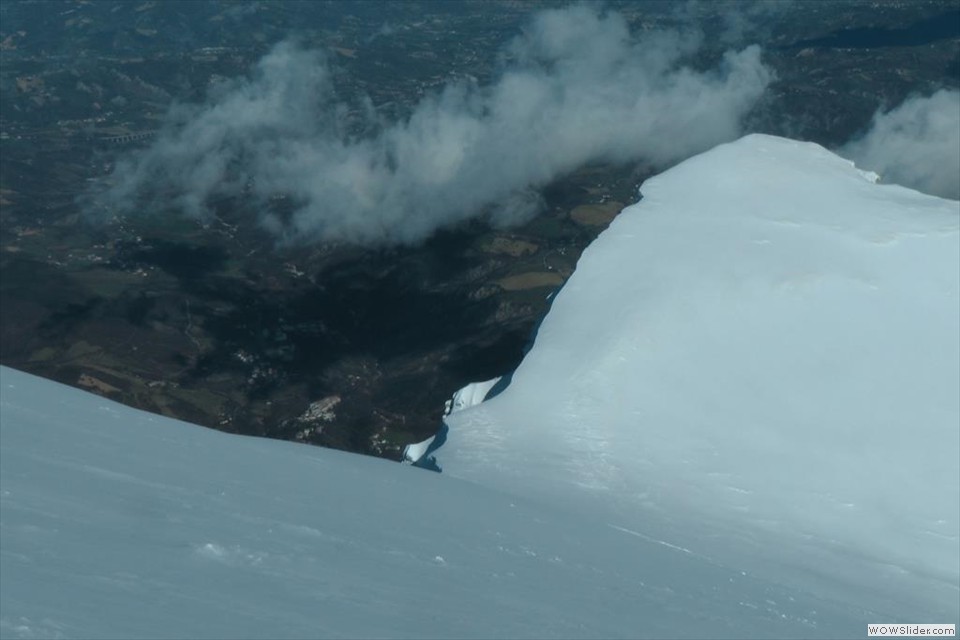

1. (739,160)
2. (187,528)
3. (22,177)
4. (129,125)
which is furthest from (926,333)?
(129,125)

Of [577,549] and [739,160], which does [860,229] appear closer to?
[739,160]

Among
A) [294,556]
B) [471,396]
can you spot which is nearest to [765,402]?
[471,396]

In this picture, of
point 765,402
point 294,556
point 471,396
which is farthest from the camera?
point 471,396

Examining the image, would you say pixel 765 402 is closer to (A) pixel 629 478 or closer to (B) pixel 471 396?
(A) pixel 629 478

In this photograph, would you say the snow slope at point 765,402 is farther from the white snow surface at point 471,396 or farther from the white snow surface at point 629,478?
the white snow surface at point 471,396

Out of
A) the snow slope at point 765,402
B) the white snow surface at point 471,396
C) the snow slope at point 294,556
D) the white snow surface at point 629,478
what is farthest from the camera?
the white snow surface at point 471,396

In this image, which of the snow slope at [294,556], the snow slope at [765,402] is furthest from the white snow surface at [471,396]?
the snow slope at [294,556]

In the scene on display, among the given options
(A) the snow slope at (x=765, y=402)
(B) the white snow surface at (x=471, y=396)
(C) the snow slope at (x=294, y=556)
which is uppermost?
(C) the snow slope at (x=294, y=556)
